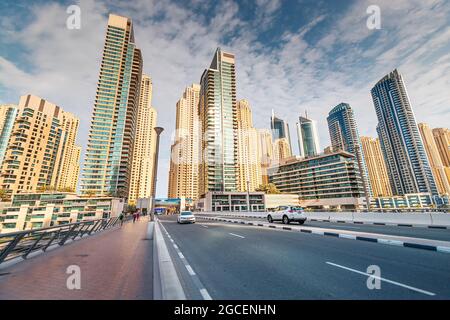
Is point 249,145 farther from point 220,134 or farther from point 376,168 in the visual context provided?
point 376,168

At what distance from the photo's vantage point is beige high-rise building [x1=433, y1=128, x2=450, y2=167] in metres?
147

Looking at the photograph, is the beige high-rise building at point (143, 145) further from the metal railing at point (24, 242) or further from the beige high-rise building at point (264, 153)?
the metal railing at point (24, 242)

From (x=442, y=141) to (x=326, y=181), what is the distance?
134189mm

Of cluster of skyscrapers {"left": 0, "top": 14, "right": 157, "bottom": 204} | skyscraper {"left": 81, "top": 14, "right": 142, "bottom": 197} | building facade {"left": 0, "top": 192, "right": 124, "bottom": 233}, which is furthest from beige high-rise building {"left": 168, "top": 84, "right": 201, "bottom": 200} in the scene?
building facade {"left": 0, "top": 192, "right": 124, "bottom": 233}

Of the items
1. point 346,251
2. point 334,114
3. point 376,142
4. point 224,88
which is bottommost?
point 346,251

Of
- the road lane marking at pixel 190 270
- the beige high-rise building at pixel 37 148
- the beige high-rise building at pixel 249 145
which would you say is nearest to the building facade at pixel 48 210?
the beige high-rise building at pixel 37 148

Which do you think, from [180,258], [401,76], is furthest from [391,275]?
[401,76]

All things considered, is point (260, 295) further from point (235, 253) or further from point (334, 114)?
point (334, 114)

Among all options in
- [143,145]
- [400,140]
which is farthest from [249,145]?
[400,140]

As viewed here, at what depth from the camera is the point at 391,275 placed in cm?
443

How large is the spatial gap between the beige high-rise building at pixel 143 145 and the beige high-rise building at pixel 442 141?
222 m

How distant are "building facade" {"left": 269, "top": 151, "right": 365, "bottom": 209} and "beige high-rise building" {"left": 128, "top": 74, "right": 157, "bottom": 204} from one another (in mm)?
97054

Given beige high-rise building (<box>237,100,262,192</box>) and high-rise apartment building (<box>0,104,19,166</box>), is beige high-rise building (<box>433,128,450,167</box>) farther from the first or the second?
high-rise apartment building (<box>0,104,19,166</box>)
